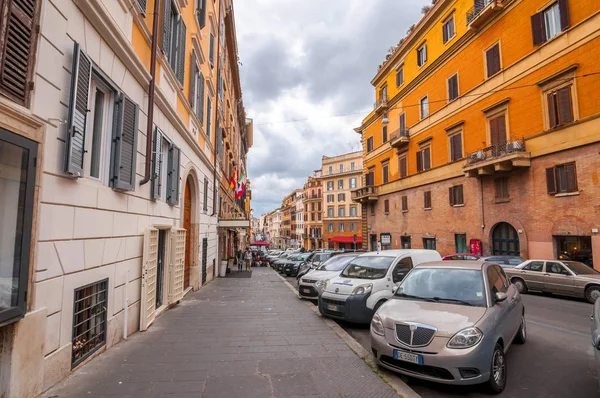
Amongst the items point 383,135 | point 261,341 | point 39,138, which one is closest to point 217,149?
point 261,341

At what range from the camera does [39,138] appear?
3.74 meters

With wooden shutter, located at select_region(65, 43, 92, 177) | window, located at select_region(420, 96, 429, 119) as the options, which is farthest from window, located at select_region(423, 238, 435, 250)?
wooden shutter, located at select_region(65, 43, 92, 177)

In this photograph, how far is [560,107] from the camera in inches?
634

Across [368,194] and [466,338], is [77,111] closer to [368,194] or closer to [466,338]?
[466,338]

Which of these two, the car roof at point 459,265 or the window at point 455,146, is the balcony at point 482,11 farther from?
the car roof at point 459,265

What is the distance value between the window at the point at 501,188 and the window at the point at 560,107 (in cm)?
378

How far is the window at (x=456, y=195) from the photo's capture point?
22750 mm

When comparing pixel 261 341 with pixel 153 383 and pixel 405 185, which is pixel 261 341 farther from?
pixel 405 185

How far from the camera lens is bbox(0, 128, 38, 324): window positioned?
10.9 ft

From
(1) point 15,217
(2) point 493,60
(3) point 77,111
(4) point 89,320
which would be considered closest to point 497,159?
(2) point 493,60

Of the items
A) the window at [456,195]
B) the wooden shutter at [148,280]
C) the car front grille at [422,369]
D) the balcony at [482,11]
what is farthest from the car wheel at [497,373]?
the balcony at [482,11]

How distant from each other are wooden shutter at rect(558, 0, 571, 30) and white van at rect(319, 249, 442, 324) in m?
14.6

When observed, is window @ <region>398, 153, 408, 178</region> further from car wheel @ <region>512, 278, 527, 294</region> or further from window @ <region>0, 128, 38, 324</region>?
window @ <region>0, 128, 38, 324</region>

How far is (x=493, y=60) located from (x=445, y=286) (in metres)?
20.0
